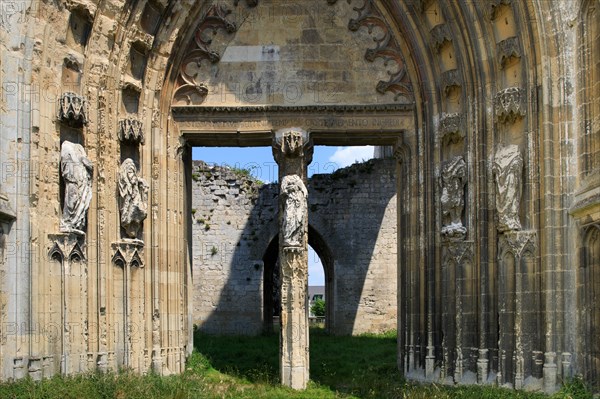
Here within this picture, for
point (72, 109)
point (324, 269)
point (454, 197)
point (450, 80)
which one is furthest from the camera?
point (324, 269)

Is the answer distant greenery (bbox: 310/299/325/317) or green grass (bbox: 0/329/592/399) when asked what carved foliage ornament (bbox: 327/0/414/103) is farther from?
distant greenery (bbox: 310/299/325/317)

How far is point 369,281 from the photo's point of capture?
2080 cm

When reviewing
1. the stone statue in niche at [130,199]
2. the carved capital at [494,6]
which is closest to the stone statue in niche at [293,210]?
the stone statue in niche at [130,199]

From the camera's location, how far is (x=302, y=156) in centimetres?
1295

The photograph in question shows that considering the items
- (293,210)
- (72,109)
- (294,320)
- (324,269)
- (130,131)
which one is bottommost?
(294,320)

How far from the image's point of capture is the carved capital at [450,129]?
1183 cm

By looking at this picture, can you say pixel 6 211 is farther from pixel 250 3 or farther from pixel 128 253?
pixel 250 3

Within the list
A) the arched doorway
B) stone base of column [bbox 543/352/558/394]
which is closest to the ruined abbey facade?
stone base of column [bbox 543/352/558/394]

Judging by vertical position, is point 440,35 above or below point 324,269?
above

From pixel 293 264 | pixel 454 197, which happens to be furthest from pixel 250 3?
pixel 454 197

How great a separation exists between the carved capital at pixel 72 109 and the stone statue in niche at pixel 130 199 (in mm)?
1091

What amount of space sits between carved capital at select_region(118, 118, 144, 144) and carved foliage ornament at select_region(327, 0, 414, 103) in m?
3.94

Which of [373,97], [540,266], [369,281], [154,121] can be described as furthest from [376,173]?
[540,266]

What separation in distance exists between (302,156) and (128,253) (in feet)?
10.8
